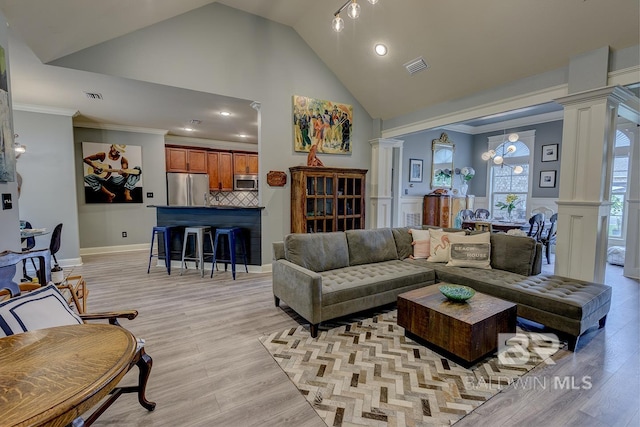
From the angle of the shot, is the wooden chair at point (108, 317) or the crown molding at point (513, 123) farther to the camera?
the crown molding at point (513, 123)

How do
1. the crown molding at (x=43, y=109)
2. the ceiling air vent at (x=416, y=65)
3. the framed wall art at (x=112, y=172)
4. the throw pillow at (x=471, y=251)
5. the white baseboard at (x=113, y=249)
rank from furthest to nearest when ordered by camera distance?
1. the white baseboard at (x=113, y=249)
2. the framed wall art at (x=112, y=172)
3. the crown molding at (x=43, y=109)
4. the ceiling air vent at (x=416, y=65)
5. the throw pillow at (x=471, y=251)

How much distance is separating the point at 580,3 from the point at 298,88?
3597 millimetres

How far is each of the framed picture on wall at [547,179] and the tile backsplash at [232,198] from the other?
714 cm

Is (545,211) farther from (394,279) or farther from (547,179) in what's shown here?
(394,279)

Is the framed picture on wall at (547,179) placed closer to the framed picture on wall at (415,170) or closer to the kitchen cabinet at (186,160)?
the framed picture on wall at (415,170)

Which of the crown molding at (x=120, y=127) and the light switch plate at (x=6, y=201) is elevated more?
the crown molding at (x=120, y=127)

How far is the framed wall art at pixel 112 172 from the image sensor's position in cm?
582

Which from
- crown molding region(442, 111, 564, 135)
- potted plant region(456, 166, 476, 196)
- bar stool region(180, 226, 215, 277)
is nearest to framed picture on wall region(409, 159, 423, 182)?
crown molding region(442, 111, 564, 135)

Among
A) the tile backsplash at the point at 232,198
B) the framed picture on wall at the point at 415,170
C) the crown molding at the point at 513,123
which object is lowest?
the tile backsplash at the point at 232,198

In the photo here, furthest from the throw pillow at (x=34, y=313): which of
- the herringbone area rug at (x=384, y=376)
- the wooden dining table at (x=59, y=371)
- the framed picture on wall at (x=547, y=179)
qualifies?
the framed picture on wall at (x=547, y=179)

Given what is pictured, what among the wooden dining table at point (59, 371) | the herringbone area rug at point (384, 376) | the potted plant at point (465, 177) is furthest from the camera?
the potted plant at point (465, 177)

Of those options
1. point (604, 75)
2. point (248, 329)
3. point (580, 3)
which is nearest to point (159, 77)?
point (248, 329)

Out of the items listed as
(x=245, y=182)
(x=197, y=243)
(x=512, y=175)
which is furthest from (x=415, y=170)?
(x=197, y=243)

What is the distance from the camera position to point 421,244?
3781 millimetres
